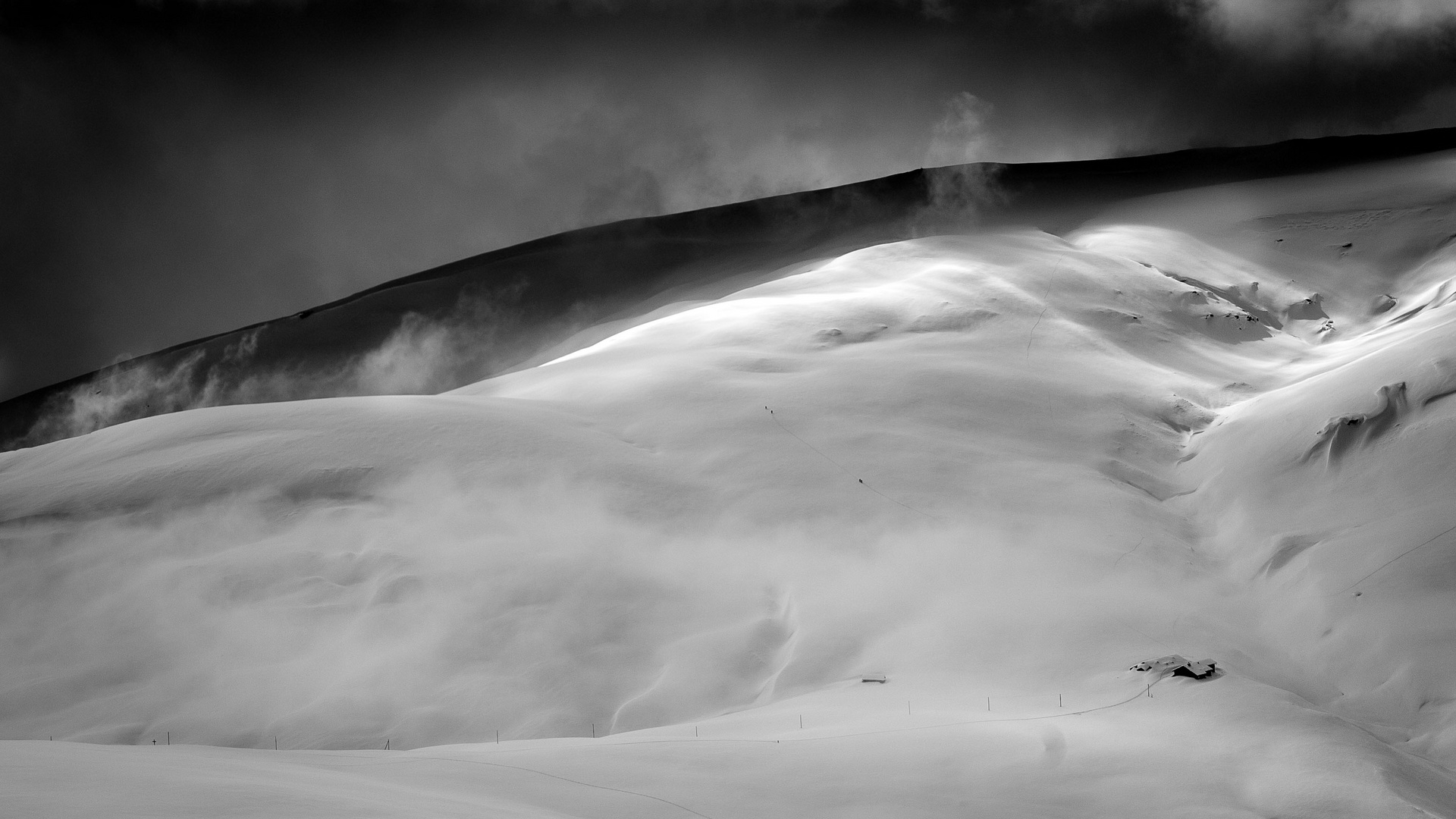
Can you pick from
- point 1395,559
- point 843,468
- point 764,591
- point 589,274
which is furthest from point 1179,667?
point 589,274

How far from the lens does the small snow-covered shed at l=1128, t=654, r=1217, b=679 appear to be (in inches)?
572

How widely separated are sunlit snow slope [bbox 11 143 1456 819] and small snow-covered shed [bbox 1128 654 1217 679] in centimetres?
19

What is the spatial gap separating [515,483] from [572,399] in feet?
14.1

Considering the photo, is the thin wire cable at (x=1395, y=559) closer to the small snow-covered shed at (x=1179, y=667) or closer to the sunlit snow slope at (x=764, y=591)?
the sunlit snow slope at (x=764, y=591)

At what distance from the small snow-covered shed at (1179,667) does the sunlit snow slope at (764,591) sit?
0.19 meters

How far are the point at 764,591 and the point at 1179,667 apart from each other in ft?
19.1

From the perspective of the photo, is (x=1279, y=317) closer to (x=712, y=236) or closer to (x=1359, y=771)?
(x=712, y=236)

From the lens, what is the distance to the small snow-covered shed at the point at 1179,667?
14.5m

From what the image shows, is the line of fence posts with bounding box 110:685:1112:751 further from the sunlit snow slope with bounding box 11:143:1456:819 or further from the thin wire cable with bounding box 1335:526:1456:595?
the thin wire cable with bounding box 1335:526:1456:595

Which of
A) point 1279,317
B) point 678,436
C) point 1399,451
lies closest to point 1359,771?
point 1399,451

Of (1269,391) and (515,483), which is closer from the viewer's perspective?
(515,483)

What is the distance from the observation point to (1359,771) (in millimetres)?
11828

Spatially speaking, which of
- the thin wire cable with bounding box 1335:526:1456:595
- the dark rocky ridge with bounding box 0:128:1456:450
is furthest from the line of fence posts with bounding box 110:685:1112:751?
the dark rocky ridge with bounding box 0:128:1456:450

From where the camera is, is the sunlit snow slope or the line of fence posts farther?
the line of fence posts
